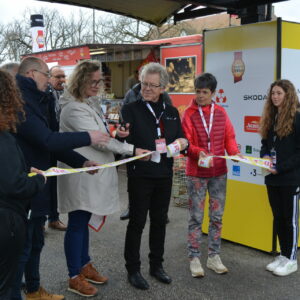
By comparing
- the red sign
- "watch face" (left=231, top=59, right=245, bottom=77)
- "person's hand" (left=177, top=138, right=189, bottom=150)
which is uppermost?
the red sign

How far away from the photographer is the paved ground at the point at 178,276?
3379mm

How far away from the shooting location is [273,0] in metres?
4.05

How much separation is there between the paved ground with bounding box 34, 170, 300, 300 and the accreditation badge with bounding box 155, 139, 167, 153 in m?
1.21

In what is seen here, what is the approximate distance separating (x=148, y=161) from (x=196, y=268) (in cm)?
116

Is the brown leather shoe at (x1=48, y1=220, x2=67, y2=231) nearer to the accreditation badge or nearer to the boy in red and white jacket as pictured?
the boy in red and white jacket

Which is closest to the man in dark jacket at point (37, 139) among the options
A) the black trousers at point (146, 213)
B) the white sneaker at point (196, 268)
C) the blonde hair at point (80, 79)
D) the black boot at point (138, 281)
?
the blonde hair at point (80, 79)

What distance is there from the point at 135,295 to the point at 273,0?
3142 mm

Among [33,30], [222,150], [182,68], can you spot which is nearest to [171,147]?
[222,150]

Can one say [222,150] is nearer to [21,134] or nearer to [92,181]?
[92,181]

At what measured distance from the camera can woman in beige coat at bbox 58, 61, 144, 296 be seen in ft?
10.3

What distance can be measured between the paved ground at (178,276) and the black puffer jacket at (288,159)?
0.91 meters

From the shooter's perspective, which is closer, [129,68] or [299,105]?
[299,105]

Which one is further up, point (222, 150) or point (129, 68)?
point (129, 68)

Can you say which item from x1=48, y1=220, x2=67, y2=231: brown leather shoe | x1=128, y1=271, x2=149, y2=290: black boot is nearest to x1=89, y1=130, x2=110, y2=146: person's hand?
x1=128, y1=271, x2=149, y2=290: black boot
